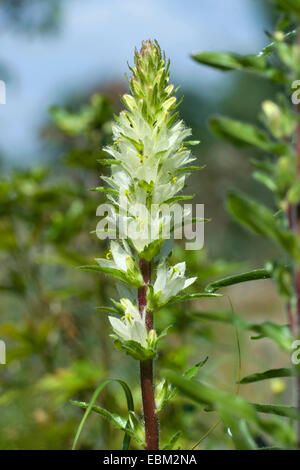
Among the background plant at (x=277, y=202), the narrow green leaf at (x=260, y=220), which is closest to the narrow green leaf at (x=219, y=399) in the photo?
the background plant at (x=277, y=202)

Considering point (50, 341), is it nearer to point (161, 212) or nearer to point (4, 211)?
point (4, 211)

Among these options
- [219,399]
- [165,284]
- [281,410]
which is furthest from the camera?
[165,284]

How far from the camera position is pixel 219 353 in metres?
3.14

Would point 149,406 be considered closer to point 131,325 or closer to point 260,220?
point 131,325

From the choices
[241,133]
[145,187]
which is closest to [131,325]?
[145,187]

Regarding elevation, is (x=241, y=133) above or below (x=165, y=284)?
above

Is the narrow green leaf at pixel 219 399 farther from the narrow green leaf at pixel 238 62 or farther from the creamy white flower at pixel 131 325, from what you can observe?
the narrow green leaf at pixel 238 62

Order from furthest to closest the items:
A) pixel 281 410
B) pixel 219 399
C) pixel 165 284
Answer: pixel 165 284
pixel 281 410
pixel 219 399

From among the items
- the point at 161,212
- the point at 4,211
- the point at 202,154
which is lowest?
the point at 161,212
